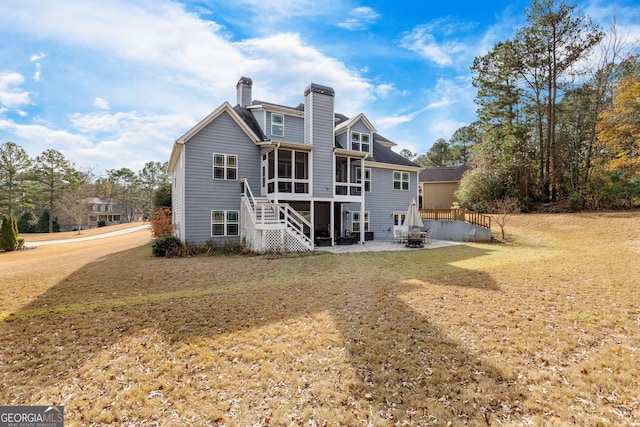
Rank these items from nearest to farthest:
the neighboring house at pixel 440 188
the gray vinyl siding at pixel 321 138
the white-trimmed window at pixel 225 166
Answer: the white-trimmed window at pixel 225 166 < the gray vinyl siding at pixel 321 138 < the neighboring house at pixel 440 188

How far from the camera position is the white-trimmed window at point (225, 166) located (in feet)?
51.5

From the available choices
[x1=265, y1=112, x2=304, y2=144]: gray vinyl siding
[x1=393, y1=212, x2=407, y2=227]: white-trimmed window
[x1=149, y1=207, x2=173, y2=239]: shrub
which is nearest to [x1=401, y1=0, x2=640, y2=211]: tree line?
[x1=393, y1=212, x2=407, y2=227]: white-trimmed window

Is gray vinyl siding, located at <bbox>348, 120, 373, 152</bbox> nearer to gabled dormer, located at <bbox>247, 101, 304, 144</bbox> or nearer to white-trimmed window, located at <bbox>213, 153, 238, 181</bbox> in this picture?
gabled dormer, located at <bbox>247, 101, 304, 144</bbox>

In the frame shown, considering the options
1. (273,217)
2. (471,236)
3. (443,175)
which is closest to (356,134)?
(273,217)

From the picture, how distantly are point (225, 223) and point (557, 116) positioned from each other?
104ft

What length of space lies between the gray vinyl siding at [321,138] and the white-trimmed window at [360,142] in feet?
8.67

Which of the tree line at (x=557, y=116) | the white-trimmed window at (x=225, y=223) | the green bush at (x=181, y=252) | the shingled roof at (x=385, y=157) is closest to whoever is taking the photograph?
the green bush at (x=181, y=252)

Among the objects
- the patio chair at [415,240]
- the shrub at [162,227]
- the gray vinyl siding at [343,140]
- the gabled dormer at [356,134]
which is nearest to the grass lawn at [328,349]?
the patio chair at [415,240]

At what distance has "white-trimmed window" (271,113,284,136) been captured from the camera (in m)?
17.6

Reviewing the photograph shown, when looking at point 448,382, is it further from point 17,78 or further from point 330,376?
point 17,78

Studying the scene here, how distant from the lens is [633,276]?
841cm

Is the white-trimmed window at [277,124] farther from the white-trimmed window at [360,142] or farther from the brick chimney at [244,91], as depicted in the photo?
the white-trimmed window at [360,142]

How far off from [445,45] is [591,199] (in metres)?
18.2

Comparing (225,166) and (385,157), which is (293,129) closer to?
(225,166)
